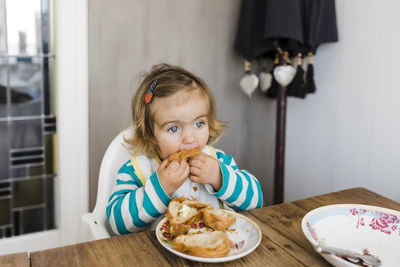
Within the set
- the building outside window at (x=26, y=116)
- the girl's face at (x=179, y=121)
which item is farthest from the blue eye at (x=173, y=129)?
the building outside window at (x=26, y=116)

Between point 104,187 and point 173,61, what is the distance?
1.09m

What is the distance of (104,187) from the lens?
128 centimetres

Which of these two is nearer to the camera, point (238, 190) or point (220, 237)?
point (220, 237)

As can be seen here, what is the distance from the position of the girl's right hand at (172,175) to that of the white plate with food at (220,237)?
15 cm

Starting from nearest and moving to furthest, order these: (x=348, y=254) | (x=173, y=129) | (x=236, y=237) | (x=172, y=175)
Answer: (x=348, y=254)
(x=236, y=237)
(x=172, y=175)
(x=173, y=129)

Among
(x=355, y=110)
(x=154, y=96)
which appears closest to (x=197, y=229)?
(x=154, y=96)

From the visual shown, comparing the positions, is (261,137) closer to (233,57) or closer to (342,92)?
(233,57)

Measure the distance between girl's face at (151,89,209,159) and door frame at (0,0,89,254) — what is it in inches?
35.1

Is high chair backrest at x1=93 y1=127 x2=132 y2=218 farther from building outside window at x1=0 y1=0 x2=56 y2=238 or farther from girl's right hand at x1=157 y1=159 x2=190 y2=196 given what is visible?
building outside window at x1=0 y1=0 x2=56 y2=238

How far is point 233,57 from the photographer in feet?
7.89

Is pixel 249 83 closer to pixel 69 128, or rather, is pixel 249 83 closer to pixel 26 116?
pixel 69 128

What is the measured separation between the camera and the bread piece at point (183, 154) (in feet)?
3.64

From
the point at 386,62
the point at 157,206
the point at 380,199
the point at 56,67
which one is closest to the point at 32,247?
the point at 56,67

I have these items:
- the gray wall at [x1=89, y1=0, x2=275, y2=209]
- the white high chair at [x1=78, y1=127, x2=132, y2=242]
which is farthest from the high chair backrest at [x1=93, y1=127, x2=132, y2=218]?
the gray wall at [x1=89, y1=0, x2=275, y2=209]
